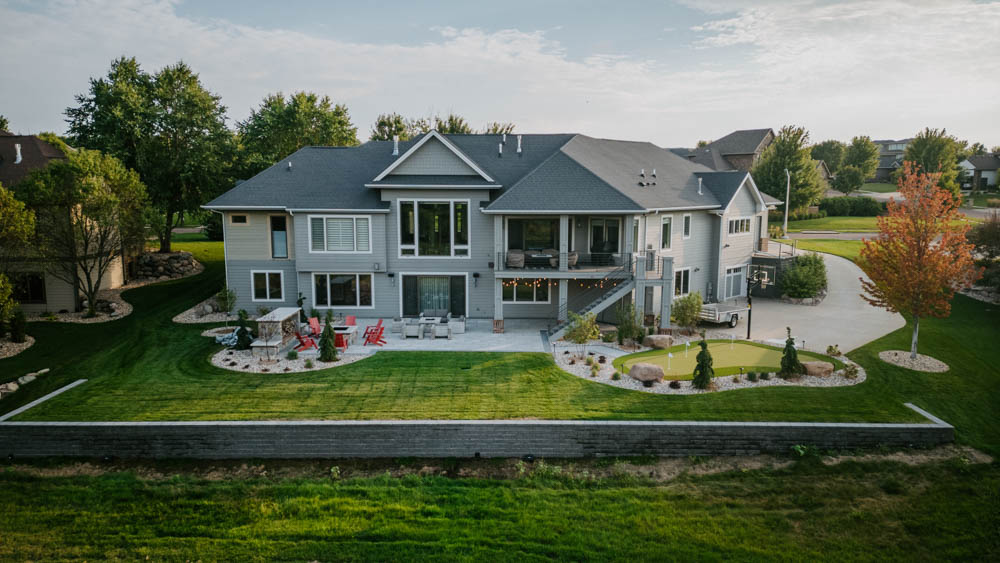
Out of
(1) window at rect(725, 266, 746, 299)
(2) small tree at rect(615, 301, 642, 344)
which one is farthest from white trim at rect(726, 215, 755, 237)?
(2) small tree at rect(615, 301, 642, 344)

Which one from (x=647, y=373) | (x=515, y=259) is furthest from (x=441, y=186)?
(x=647, y=373)

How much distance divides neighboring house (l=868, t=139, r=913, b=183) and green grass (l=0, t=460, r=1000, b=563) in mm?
82222

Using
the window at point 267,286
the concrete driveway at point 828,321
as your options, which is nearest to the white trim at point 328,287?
the window at point 267,286

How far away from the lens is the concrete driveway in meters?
22.1

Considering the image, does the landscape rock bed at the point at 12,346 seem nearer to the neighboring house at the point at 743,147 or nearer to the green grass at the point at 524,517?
the green grass at the point at 524,517

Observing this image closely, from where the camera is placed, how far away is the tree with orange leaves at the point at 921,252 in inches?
717

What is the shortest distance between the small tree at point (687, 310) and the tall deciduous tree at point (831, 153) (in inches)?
2536

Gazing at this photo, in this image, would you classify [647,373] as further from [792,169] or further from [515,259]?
[792,169]

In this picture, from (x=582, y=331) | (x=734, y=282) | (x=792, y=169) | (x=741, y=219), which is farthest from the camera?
(x=792, y=169)

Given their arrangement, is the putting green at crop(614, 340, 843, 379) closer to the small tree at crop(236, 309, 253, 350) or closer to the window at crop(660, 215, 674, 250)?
the window at crop(660, 215, 674, 250)

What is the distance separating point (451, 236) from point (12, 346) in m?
16.6

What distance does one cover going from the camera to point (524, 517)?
39.2ft

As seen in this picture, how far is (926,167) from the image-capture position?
6153 centimetres

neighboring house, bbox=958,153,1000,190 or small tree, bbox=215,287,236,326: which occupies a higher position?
neighboring house, bbox=958,153,1000,190
